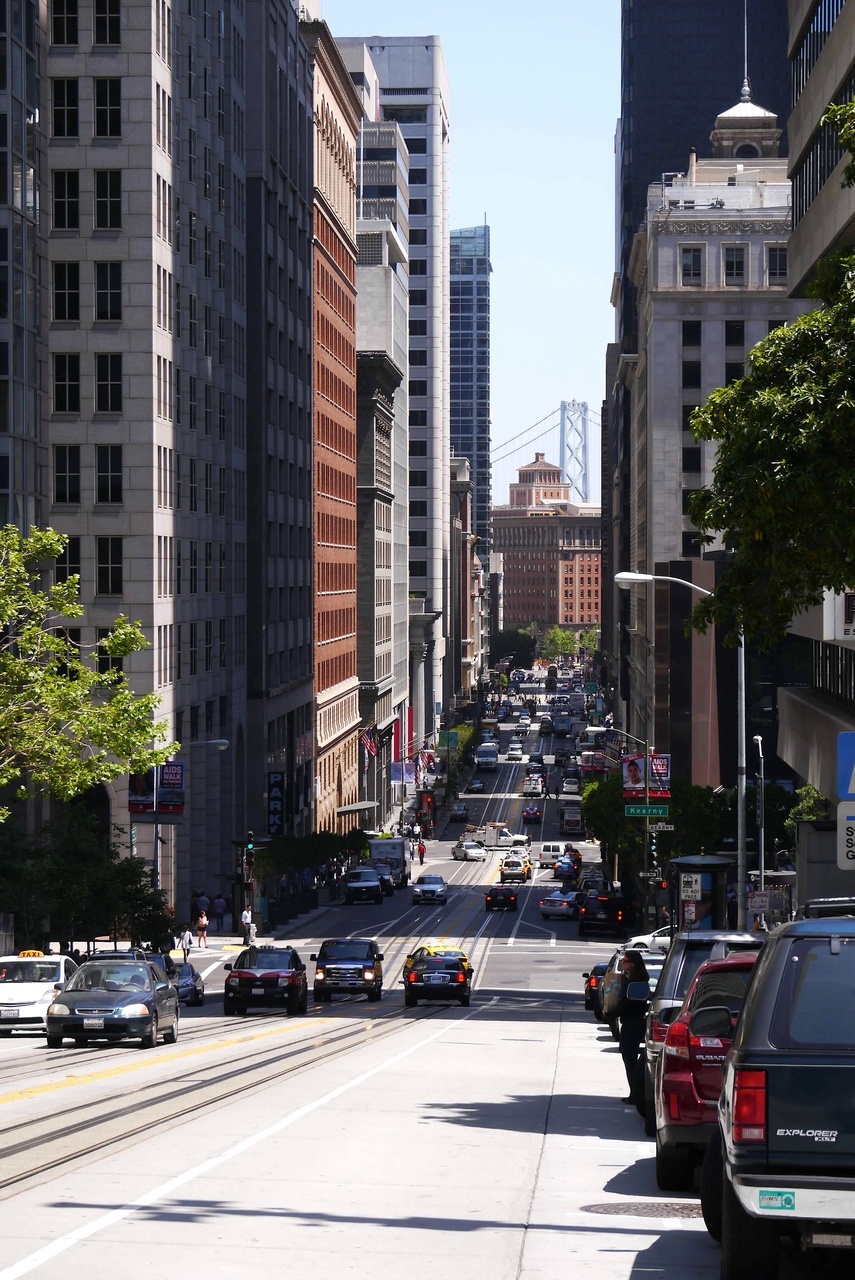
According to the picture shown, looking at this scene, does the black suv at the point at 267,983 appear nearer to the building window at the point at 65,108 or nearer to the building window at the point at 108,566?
the building window at the point at 108,566

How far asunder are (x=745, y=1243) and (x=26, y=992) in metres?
26.9

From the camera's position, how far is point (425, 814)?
144 metres

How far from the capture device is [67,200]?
68.8 m

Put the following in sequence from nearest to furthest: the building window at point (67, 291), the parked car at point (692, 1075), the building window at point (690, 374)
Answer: the parked car at point (692, 1075) < the building window at point (67, 291) < the building window at point (690, 374)

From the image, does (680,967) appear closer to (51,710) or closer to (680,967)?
(680,967)

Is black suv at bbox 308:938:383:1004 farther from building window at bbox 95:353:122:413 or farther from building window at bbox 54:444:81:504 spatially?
building window at bbox 95:353:122:413

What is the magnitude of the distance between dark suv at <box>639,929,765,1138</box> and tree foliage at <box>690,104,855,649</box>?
197 inches

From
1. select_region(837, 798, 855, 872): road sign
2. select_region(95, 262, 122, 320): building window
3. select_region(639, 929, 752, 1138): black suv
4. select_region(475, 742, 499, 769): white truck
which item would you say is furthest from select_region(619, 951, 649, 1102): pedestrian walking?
select_region(475, 742, 499, 769): white truck

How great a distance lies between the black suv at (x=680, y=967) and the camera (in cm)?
1599

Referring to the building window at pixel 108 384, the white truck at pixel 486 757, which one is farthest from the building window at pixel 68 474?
the white truck at pixel 486 757

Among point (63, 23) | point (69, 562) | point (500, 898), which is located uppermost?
point (63, 23)

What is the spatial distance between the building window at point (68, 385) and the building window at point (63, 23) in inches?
453

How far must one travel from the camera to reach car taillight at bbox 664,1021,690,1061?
43.4 feet

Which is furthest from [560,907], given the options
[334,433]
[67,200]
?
[334,433]
